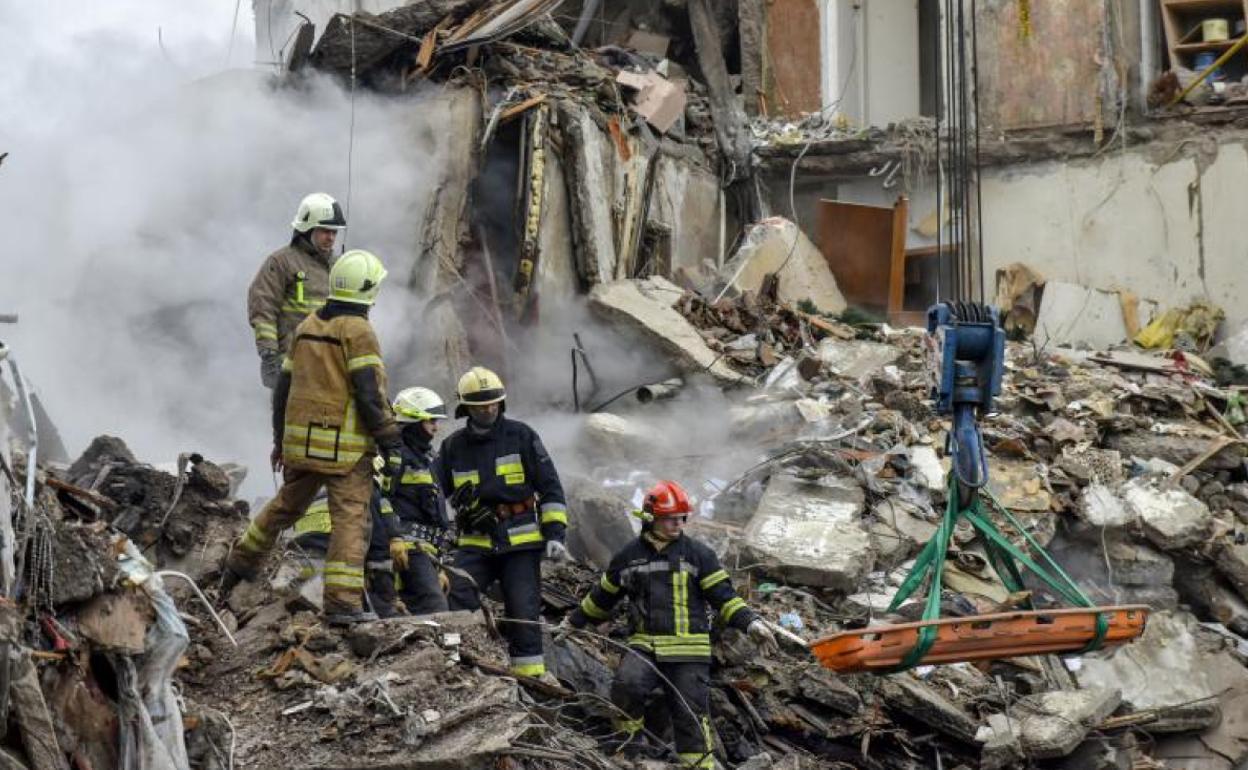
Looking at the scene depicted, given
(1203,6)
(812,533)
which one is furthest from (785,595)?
(1203,6)

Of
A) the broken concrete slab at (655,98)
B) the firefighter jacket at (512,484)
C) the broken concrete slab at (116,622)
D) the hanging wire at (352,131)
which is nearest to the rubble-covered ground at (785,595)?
the broken concrete slab at (116,622)

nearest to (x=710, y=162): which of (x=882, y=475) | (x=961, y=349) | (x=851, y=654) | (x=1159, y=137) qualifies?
(x=1159, y=137)

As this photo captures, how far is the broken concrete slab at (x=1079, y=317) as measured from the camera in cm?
1830

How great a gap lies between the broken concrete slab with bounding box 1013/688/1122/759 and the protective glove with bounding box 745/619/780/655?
137cm

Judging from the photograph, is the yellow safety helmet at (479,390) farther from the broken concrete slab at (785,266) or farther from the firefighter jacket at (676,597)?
the broken concrete slab at (785,266)

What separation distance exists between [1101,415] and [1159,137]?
5723 millimetres

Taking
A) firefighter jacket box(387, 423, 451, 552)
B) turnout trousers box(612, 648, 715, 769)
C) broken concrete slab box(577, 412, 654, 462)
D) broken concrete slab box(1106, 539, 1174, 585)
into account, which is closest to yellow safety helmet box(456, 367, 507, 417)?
firefighter jacket box(387, 423, 451, 552)

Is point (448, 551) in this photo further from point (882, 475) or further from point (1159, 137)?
point (1159, 137)

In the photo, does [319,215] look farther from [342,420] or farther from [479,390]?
[342,420]

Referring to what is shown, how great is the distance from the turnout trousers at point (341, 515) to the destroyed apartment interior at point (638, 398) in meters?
0.03

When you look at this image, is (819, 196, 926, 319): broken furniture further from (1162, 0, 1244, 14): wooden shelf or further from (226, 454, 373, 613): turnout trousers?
(226, 454, 373, 613): turnout trousers

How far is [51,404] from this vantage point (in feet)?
40.5

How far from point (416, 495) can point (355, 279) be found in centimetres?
141

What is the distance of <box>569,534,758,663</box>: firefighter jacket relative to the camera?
341 inches
